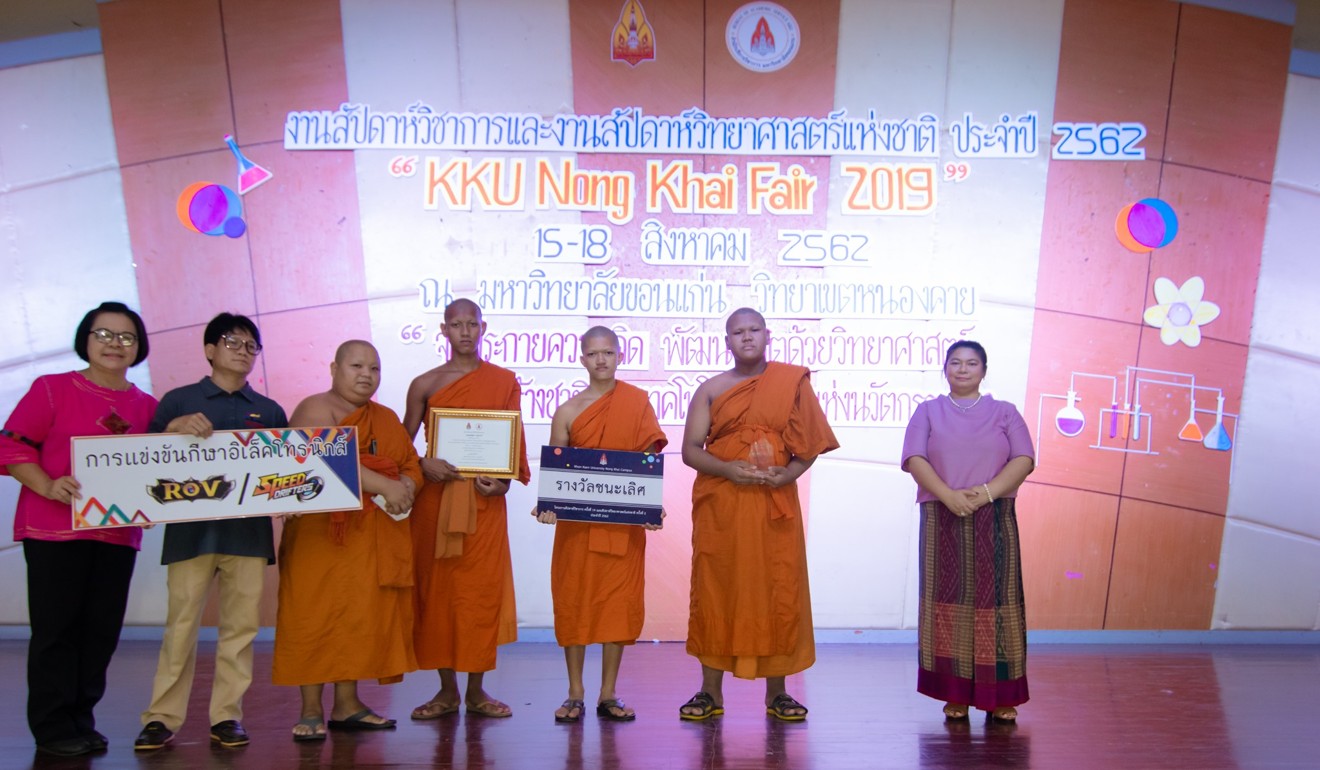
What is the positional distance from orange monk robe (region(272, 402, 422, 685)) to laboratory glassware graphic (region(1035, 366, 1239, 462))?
357cm

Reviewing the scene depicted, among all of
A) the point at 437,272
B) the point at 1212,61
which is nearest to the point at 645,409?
the point at 437,272

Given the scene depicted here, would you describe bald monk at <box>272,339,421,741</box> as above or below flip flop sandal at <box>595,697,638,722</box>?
above

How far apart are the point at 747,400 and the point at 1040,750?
148 cm

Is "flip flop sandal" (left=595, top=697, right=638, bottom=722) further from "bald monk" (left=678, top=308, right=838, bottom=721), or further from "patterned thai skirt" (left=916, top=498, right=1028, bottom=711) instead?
"patterned thai skirt" (left=916, top=498, right=1028, bottom=711)

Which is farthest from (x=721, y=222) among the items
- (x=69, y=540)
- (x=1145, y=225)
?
(x=69, y=540)

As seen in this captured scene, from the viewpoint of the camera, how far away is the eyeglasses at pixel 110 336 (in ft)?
10.8

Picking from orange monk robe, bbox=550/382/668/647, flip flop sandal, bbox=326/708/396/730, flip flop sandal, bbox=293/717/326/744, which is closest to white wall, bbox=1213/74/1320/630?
orange monk robe, bbox=550/382/668/647

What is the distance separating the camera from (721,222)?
5574 mm

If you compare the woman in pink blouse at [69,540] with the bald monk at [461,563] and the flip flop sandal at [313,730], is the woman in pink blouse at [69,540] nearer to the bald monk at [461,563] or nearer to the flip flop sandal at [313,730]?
the flip flop sandal at [313,730]

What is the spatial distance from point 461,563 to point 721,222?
2.54m

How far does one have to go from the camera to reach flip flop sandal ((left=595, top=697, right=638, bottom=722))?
3.67 m

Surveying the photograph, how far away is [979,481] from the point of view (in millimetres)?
3775

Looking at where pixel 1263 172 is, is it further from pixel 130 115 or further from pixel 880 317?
pixel 130 115

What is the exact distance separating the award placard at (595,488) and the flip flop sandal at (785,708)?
758 mm
